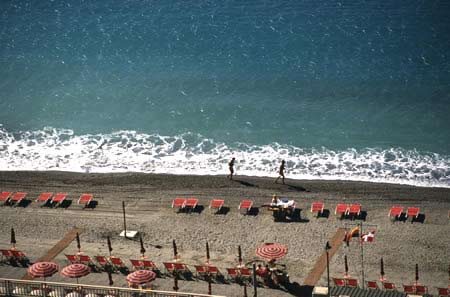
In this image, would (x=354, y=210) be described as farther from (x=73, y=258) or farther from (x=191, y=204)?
(x=73, y=258)

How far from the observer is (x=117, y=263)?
59.0m

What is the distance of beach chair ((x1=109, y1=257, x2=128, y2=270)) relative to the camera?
58.9 metres

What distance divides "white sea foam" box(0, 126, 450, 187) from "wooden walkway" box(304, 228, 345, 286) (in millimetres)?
10470

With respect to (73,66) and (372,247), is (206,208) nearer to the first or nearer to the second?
(372,247)

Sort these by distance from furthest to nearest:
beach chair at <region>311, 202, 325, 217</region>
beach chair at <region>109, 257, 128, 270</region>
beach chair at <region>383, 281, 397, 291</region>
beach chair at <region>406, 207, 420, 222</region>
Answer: beach chair at <region>311, 202, 325, 217</region> → beach chair at <region>406, 207, 420, 222</region> → beach chair at <region>109, 257, 128, 270</region> → beach chair at <region>383, 281, 397, 291</region>

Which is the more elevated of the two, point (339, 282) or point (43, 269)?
point (43, 269)

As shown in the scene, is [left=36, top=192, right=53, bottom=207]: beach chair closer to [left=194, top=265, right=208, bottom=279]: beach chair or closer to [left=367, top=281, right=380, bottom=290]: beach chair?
[left=194, top=265, right=208, bottom=279]: beach chair

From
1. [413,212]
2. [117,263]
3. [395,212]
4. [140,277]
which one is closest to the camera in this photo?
[140,277]

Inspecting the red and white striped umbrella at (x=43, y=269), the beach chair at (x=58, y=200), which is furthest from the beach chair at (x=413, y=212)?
the beach chair at (x=58, y=200)

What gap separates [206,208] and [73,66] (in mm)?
32305

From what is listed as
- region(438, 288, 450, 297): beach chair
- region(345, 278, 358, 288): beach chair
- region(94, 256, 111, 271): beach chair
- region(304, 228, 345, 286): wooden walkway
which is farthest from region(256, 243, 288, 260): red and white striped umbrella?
region(94, 256, 111, 271): beach chair

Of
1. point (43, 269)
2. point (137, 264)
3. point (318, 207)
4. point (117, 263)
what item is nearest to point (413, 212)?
point (318, 207)

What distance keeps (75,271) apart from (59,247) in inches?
271

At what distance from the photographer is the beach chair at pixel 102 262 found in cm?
5925
